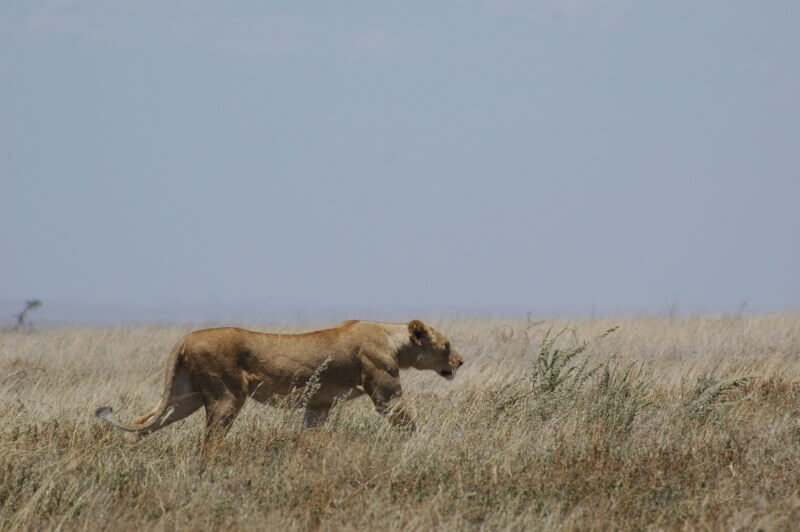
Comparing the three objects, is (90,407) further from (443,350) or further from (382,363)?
(443,350)

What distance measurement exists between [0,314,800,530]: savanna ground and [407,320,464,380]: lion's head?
335 mm

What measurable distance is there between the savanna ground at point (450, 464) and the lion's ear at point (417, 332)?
1.96 feet

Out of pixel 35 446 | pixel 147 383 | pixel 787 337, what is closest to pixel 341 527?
pixel 35 446

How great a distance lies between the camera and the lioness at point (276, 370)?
9531mm

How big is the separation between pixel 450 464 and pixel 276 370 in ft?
7.43

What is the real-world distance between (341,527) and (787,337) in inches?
514

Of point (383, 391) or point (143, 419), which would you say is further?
point (383, 391)

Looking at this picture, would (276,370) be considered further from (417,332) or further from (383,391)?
(417,332)

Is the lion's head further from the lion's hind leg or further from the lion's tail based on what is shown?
the lion's hind leg

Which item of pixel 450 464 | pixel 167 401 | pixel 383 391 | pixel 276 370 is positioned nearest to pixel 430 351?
pixel 383 391

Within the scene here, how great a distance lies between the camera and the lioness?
31.3ft

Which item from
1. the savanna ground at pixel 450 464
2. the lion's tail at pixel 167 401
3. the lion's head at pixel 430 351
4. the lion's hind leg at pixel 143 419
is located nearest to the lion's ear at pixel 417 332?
the lion's head at pixel 430 351

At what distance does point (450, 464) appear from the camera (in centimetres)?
827

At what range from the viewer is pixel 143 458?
8.38m
